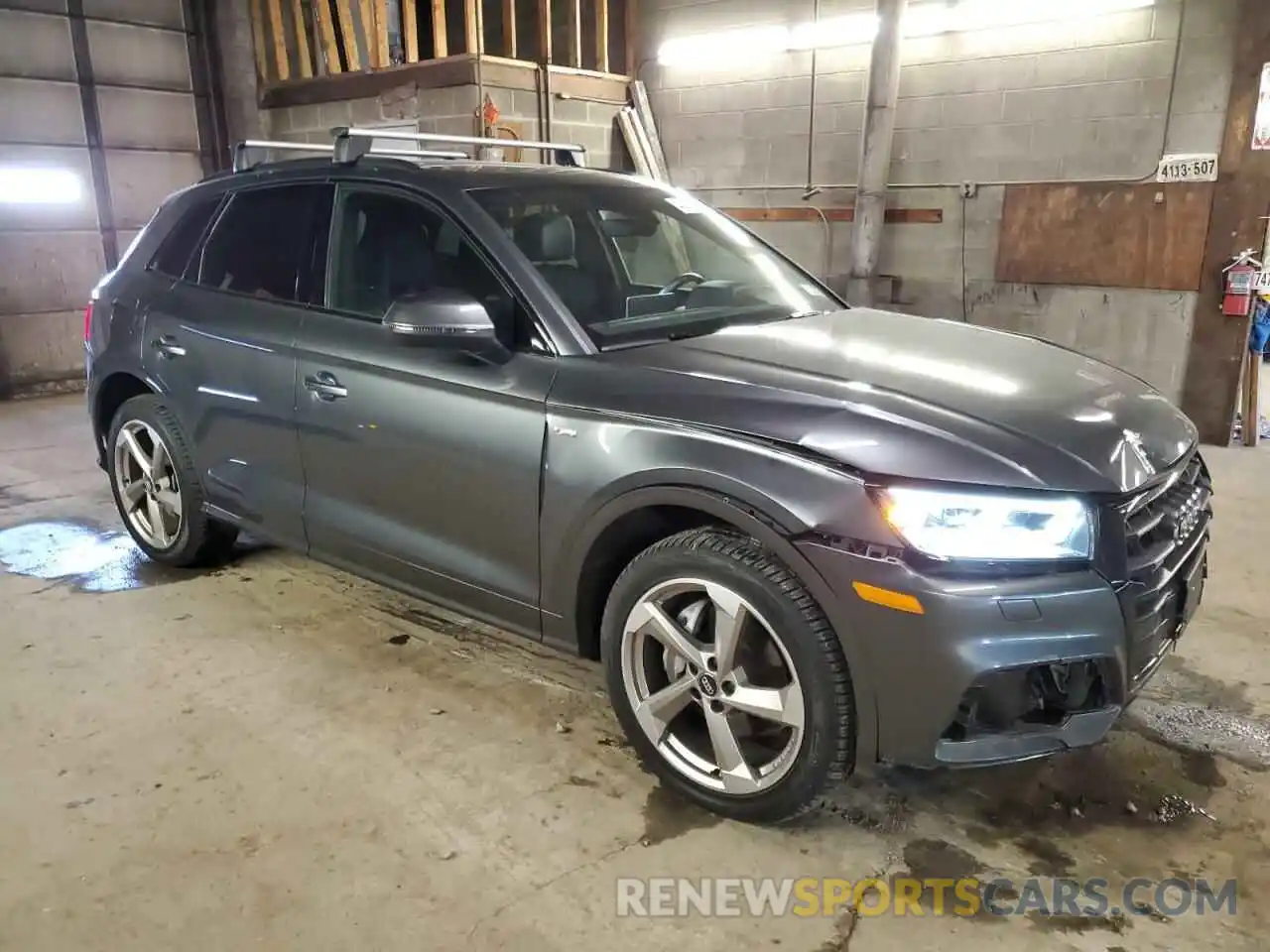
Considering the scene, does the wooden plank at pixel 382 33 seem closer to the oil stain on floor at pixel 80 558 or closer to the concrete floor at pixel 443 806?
the oil stain on floor at pixel 80 558

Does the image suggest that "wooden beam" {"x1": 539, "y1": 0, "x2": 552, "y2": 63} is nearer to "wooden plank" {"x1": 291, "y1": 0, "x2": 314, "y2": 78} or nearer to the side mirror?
"wooden plank" {"x1": 291, "y1": 0, "x2": 314, "y2": 78}

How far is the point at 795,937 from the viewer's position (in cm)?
203

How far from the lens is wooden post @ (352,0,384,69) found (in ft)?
25.8

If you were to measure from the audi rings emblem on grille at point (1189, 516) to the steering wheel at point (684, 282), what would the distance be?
5.00ft

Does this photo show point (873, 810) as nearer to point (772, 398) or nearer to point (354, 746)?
point (772, 398)

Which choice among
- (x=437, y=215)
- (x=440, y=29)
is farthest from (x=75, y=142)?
(x=437, y=215)

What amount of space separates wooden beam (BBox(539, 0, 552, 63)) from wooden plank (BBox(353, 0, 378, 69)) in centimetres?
129

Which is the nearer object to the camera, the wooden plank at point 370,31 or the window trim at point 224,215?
the window trim at point 224,215

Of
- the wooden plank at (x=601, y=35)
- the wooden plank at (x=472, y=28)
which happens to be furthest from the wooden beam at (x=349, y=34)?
the wooden plank at (x=601, y=35)

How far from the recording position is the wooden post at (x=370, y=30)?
25.8 feet

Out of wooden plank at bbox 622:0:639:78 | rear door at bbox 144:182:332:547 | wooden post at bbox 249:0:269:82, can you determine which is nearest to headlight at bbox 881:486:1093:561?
rear door at bbox 144:182:332:547

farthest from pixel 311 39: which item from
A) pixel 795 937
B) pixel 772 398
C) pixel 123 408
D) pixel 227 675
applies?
pixel 795 937

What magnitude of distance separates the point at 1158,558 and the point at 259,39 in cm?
906

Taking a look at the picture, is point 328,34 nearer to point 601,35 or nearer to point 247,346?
point 601,35
